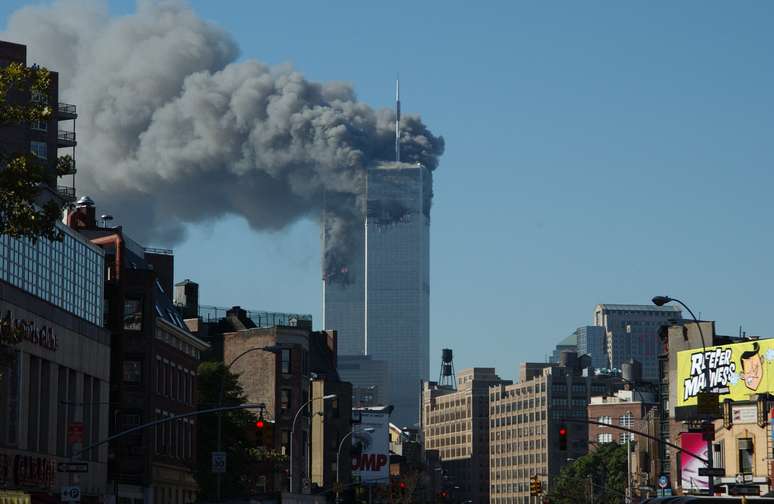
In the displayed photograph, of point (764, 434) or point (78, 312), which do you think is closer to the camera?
point (78, 312)

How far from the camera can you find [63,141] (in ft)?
521

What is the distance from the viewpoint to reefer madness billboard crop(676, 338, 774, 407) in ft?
348

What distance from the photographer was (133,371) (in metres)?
100

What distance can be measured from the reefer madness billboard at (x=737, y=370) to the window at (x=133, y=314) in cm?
3634

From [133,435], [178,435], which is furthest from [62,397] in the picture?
[178,435]

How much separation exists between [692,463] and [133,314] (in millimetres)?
43346

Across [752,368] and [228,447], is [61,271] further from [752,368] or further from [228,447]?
[752,368]

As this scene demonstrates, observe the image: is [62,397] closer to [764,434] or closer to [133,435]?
[133,435]

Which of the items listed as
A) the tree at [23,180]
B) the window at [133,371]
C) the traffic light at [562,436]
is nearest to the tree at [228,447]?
the window at [133,371]

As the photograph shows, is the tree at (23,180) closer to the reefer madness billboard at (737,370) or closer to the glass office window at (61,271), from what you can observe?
the glass office window at (61,271)

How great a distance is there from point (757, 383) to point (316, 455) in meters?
84.7

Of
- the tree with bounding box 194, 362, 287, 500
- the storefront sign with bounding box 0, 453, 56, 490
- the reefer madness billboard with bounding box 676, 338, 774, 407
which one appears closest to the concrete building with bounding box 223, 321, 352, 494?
the tree with bounding box 194, 362, 287, 500

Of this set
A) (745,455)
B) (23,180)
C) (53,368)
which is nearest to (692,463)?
(745,455)

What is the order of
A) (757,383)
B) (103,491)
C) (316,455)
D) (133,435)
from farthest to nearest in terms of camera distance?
(316,455)
(757,383)
(133,435)
(103,491)
